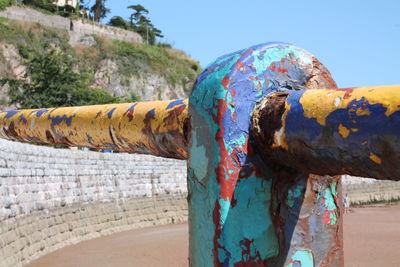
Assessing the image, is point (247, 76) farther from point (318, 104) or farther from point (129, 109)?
point (129, 109)

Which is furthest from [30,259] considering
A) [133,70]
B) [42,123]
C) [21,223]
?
[133,70]

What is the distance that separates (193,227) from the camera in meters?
0.88

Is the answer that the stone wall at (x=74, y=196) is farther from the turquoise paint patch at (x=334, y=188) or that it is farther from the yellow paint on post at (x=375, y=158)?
the yellow paint on post at (x=375, y=158)

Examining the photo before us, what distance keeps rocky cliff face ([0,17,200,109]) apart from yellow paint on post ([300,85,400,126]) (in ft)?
100

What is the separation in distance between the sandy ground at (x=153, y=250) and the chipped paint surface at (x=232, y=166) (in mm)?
7441

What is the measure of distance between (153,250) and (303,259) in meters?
10.9

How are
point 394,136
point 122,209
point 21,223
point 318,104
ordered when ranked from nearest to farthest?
point 394,136 < point 318,104 < point 21,223 < point 122,209

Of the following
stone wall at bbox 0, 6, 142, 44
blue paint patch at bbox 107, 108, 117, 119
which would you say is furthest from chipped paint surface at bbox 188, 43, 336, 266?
stone wall at bbox 0, 6, 142, 44

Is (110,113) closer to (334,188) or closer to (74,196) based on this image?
(334,188)

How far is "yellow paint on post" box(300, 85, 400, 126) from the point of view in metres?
0.65

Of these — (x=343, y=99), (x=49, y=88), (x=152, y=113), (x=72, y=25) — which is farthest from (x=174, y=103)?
(x=72, y=25)

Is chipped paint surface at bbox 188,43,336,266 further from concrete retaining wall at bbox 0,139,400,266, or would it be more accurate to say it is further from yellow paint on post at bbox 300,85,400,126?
concrete retaining wall at bbox 0,139,400,266

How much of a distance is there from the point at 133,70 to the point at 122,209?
1020 inches

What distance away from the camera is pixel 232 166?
813mm
